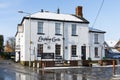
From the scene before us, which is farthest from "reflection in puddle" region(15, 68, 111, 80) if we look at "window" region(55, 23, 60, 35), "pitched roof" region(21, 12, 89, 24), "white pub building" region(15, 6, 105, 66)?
"pitched roof" region(21, 12, 89, 24)

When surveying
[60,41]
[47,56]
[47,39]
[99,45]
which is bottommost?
[47,56]

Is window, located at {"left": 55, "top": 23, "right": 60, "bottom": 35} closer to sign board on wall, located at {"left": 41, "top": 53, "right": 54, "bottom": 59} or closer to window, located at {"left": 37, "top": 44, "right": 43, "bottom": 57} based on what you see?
window, located at {"left": 37, "top": 44, "right": 43, "bottom": 57}

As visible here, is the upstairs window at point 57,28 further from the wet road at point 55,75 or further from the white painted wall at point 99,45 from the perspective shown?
the wet road at point 55,75

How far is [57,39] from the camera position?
46375 millimetres

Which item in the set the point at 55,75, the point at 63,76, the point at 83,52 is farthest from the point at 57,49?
the point at 63,76

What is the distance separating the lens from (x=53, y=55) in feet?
147

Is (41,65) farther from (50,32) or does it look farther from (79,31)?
(79,31)

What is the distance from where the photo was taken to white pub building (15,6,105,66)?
4438 centimetres

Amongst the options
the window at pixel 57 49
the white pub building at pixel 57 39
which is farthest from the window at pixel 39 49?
the window at pixel 57 49

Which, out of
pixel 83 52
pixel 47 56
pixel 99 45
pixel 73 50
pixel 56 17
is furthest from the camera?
pixel 99 45

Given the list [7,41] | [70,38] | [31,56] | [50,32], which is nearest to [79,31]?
[70,38]

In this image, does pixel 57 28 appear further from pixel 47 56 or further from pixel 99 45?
pixel 99 45

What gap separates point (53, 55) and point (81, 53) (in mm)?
5520

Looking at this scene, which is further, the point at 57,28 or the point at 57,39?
the point at 57,28
